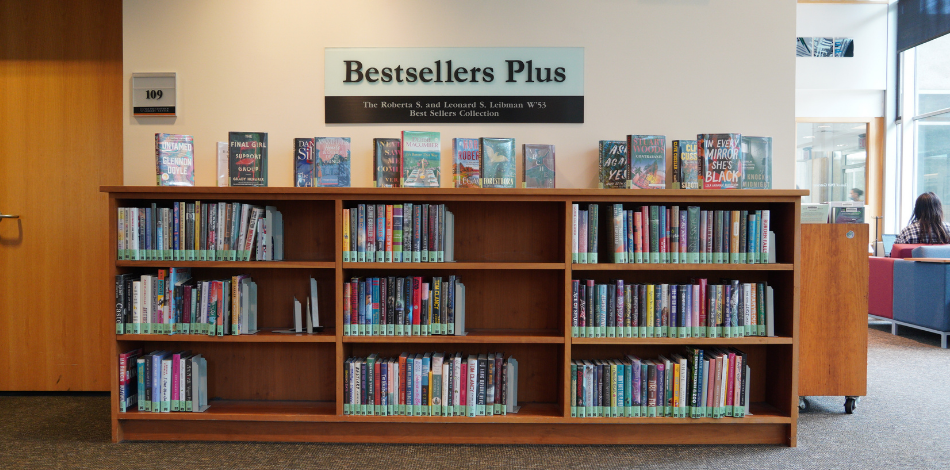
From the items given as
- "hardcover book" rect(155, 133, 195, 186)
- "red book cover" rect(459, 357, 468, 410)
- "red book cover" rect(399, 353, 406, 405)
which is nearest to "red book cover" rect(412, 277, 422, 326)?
"red book cover" rect(399, 353, 406, 405)

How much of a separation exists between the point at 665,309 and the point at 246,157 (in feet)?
7.26

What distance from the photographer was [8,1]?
340 centimetres

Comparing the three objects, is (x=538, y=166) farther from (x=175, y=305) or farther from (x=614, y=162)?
(x=175, y=305)

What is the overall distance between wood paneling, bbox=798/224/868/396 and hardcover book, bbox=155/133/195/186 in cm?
329

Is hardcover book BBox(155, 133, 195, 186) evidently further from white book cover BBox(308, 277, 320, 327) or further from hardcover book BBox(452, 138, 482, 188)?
hardcover book BBox(452, 138, 482, 188)

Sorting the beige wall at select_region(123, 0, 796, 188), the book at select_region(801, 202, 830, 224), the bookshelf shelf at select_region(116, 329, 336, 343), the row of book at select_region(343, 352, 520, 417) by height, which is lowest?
the row of book at select_region(343, 352, 520, 417)

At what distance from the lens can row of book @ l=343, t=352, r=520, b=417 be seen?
8.55 feet

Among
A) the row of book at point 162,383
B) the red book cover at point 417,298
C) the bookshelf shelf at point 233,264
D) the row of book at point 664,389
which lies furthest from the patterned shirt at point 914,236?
the row of book at point 162,383

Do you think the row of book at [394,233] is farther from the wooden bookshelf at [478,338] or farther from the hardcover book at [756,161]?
the hardcover book at [756,161]

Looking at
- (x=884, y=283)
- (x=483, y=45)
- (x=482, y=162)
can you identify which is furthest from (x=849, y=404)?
(x=884, y=283)

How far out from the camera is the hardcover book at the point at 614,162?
2.75 meters

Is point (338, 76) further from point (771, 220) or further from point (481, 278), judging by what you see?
point (771, 220)

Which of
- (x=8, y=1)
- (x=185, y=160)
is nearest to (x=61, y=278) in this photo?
(x=185, y=160)

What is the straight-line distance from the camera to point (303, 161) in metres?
2.74
